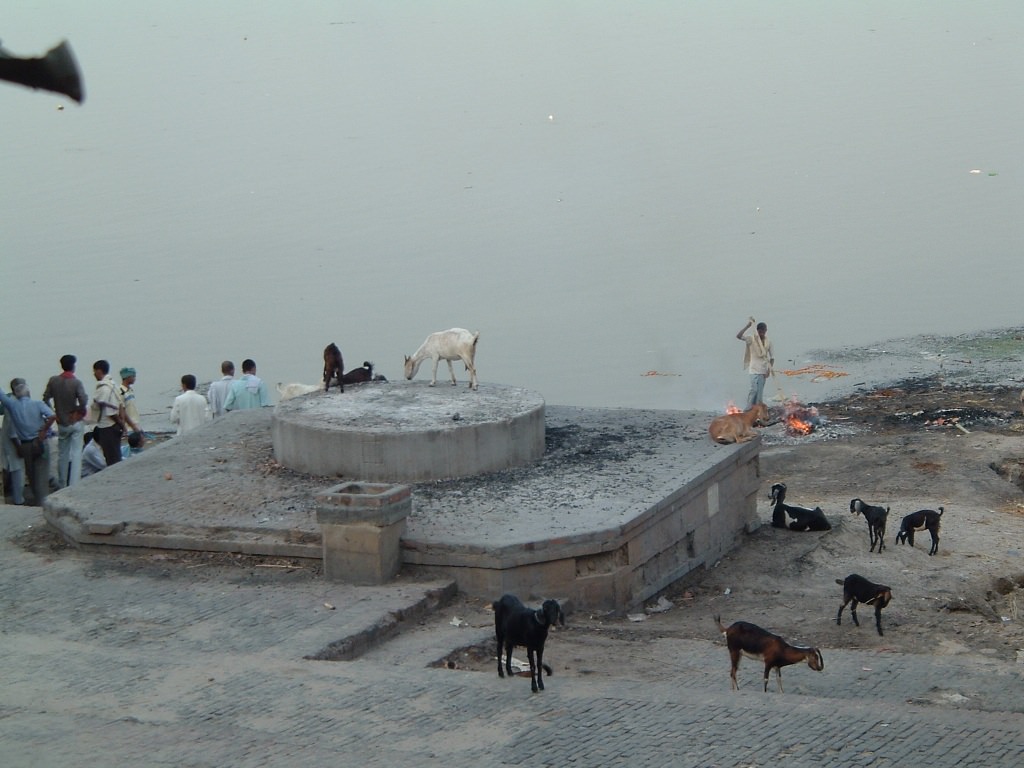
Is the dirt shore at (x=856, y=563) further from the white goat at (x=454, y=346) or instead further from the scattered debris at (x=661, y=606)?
the white goat at (x=454, y=346)

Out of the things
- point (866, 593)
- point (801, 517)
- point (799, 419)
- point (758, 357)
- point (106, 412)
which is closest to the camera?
point (866, 593)

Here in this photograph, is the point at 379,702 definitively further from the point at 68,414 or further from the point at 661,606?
the point at 68,414

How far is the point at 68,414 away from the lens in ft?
48.2

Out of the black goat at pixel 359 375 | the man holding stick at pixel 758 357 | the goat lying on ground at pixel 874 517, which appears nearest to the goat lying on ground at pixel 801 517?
the goat lying on ground at pixel 874 517

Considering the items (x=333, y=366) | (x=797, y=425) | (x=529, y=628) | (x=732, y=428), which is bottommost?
(x=797, y=425)

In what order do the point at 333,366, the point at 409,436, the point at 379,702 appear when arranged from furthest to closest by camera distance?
the point at 333,366, the point at 409,436, the point at 379,702

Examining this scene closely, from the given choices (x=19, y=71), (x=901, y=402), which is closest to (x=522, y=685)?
(x=19, y=71)

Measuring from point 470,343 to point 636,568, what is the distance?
349 centimetres

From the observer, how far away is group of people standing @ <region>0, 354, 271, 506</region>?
568 inches

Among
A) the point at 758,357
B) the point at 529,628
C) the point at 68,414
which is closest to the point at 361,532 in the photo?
the point at 529,628

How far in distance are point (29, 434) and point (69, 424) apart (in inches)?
18.3

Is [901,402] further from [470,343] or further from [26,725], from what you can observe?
[26,725]

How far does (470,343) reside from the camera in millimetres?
14430

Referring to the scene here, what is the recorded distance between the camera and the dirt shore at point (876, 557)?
35.4ft
